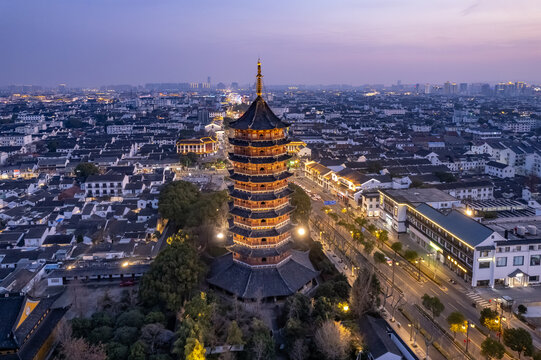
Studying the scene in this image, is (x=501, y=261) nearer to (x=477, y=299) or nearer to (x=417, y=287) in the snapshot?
(x=477, y=299)

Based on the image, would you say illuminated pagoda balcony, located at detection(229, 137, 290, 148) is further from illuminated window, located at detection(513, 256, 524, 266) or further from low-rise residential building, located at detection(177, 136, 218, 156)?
low-rise residential building, located at detection(177, 136, 218, 156)

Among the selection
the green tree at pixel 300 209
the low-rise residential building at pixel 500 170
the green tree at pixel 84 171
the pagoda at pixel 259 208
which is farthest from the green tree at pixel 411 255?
the green tree at pixel 84 171

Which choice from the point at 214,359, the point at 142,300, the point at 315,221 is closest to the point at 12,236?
the point at 142,300

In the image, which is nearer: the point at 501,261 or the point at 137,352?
the point at 137,352

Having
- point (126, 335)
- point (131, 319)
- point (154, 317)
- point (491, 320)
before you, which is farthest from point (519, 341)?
point (131, 319)

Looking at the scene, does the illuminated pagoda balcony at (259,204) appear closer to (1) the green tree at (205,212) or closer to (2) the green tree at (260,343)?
(2) the green tree at (260,343)
